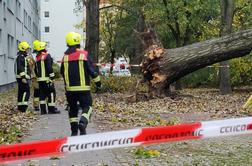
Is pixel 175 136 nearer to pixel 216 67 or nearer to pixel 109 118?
pixel 109 118

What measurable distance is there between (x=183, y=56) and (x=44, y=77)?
5266 mm

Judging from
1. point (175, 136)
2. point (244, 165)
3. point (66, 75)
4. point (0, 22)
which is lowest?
point (244, 165)

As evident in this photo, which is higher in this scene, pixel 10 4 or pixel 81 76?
pixel 10 4

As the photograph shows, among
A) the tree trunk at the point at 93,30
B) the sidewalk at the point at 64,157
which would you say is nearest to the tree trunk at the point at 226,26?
the tree trunk at the point at 93,30

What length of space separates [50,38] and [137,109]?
2949 inches

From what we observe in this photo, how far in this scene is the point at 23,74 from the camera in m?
13.9

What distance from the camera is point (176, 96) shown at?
18344 millimetres

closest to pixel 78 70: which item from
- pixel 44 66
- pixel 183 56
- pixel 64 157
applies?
pixel 64 157

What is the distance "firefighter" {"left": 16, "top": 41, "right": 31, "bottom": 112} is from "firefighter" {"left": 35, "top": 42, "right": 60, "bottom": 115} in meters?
0.31

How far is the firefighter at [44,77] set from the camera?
45.2 feet

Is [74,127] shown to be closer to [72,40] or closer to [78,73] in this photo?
[78,73]

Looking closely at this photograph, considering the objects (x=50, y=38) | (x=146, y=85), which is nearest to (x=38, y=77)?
(x=146, y=85)

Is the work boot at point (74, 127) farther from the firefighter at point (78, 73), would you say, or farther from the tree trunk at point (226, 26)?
the tree trunk at point (226, 26)

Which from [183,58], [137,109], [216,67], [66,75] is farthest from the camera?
[216,67]
